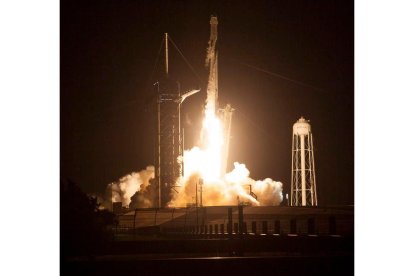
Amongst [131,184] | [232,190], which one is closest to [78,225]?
[232,190]

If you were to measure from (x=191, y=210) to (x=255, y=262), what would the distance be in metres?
20.7

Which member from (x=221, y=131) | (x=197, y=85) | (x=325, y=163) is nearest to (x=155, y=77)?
(x=197, y=85)

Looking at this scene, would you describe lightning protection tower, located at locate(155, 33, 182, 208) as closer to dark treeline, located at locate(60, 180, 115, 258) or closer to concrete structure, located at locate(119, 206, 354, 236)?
concrete structure, located at locate(119, 206, 354, 236)

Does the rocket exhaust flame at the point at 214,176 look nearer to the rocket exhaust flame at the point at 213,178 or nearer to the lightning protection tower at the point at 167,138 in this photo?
the rocket exhaust flame at the point at 213,178

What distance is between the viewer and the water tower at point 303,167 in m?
40.6

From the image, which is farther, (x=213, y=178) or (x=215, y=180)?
(x=213, y=178)

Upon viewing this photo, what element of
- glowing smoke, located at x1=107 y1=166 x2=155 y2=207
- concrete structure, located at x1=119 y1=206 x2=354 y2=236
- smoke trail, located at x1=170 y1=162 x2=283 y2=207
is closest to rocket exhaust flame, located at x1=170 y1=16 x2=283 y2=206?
smoke trail, located at x1=170 y1=162 x2=283 y2=207

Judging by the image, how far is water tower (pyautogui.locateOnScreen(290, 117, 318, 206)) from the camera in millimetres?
40562

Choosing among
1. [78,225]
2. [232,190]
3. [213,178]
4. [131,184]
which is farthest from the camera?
[131,184]

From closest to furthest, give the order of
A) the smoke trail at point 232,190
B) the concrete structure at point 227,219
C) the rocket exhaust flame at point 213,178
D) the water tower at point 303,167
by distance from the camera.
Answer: the concrete structure at point 227,219, the water tower at point 303,167, the smoke trail at point 232,190, the rocket exhaust flame at point 213,178

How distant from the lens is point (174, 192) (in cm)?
4312

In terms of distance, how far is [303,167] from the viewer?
40.7 meters

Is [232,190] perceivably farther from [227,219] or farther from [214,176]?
[227,219]

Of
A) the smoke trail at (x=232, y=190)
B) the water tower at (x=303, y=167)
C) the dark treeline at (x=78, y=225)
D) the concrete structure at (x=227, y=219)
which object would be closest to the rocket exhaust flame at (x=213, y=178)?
the smoke trail at (x=232, y=190)
